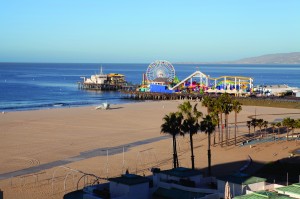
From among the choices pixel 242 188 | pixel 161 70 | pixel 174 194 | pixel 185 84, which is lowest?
pixel 174 194

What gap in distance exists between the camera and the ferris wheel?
438 ft

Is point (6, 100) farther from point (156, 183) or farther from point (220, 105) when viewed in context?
point (156, 183)

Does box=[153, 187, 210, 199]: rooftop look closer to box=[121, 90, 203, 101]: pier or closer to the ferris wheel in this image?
box=[121, 90, 203, 101]: pier

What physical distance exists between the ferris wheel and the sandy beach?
6994 centimetres

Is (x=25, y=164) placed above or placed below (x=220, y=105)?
below

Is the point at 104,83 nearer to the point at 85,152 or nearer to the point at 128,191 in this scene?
the point at 85,152

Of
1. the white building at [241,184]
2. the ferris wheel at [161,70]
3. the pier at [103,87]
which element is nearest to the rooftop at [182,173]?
the white building at [241,184]

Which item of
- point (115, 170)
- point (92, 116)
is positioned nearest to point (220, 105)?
point (115, 170)

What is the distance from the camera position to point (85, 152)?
41250mm

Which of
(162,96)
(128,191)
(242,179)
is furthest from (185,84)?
(128,191)

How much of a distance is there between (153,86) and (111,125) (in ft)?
→ 196

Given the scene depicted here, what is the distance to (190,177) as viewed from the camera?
25.4 m

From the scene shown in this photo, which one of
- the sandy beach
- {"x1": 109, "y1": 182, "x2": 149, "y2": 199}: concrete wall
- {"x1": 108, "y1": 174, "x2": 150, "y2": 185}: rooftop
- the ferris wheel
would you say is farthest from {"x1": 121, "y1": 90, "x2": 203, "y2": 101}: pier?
{"x1": 109, "y1": 182, "x2": 149, "y2": 199}: concrete wall

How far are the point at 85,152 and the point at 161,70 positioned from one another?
94345 millimetres
